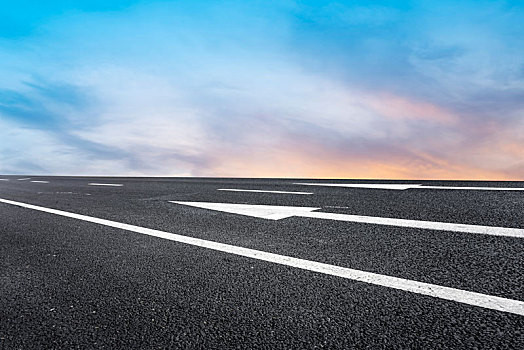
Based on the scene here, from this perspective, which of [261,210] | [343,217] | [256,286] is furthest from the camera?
[261,210]

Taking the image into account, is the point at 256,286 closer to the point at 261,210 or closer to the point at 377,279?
the point at 377,279

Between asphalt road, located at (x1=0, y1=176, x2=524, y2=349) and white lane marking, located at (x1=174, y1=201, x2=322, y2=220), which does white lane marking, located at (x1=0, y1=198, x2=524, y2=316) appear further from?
white lane marking, located at (x1=174, y1=201, x2=322, y2=220)

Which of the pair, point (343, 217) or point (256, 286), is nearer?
point (256, 286)

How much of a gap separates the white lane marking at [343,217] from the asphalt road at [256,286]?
0.75 feet

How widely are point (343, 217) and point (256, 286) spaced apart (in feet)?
8.87

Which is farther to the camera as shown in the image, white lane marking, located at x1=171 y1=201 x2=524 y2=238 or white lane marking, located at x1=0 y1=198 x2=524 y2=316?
white lane marking, located at x1=171 y1=201 x2=524 y2=238

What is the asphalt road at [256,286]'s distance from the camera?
6.81 feet

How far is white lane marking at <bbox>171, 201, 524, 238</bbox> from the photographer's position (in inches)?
165

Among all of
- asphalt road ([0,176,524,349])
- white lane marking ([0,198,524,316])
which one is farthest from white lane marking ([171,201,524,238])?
white lane marking ([0,198,524,316])

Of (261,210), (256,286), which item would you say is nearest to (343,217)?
(261,210)

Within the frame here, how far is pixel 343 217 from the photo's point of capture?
5.27 meters

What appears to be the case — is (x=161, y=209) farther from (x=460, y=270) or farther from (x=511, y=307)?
(x=511, y=307)

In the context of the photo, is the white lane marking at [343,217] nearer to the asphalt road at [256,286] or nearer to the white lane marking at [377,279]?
the asphalt road at [256,286]

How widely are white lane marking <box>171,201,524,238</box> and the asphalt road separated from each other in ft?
0.75
